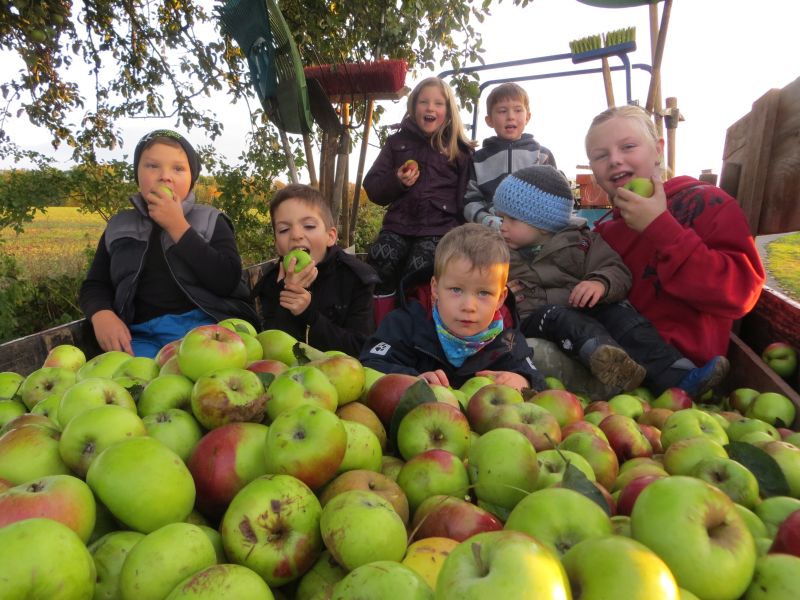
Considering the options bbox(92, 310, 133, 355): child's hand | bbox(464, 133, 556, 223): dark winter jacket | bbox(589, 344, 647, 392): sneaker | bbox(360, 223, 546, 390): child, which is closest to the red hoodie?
bbox(589, 344, 647, 392): sneaker

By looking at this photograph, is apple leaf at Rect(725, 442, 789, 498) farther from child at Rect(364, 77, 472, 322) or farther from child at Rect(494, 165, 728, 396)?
child at Rect(364, 77, 472, 322)

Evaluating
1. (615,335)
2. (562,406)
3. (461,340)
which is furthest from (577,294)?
(562,406)

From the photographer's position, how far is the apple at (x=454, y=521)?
3.13ft

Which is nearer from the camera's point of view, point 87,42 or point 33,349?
point 33,349

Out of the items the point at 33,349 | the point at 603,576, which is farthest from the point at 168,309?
the point at 603,576

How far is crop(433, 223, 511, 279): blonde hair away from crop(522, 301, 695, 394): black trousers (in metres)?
0.74

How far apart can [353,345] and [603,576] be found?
8.00ft

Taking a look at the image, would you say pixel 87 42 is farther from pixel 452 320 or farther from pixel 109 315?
pixel 452 320

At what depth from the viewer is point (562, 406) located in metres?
1.75

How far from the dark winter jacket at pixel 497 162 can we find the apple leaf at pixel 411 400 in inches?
115

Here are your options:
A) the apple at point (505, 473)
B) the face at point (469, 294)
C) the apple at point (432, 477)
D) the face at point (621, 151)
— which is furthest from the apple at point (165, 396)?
the face at point (621, 151)

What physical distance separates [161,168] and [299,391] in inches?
96.9

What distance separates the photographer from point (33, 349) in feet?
8.70

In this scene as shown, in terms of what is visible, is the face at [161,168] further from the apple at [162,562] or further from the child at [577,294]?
the apple at [162,562]
